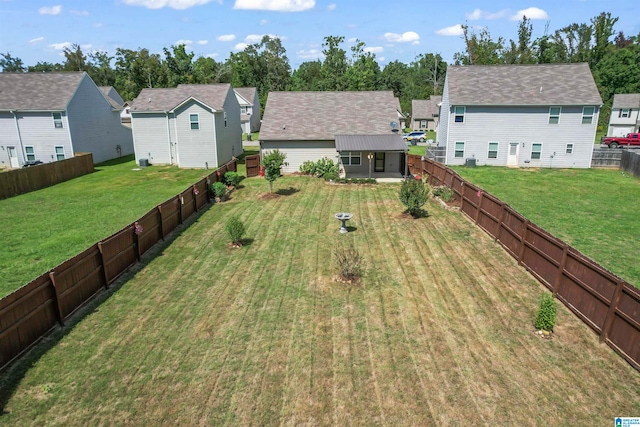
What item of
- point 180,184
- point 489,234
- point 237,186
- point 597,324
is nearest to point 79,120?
point 180,184

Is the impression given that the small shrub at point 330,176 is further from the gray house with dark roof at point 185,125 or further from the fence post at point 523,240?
the fence post at point 523,240

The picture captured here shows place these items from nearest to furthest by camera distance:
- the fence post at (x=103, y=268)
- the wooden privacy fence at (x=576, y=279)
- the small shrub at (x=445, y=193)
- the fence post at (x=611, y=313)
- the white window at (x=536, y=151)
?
the wooden privacy fence at (x=576, y=279)
the fence post at (x=611, y=313)
the fence post at (x=103, y=268)
the small shrub at (x=445, y=193)
the white window at (x=536, y=151)

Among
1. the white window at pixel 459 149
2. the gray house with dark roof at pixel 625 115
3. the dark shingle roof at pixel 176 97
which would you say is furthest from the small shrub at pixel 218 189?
the gray house with dark roof at pixel 625 115

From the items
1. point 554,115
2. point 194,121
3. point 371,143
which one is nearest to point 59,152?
point 194,121

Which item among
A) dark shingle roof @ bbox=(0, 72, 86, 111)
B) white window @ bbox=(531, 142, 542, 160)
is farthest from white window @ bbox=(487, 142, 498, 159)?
dark shingle roof @ bbox=(0, 72, 86, 111)

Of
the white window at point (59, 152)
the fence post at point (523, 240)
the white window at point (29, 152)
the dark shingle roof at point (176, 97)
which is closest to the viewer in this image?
the fence post at point (523, 240)

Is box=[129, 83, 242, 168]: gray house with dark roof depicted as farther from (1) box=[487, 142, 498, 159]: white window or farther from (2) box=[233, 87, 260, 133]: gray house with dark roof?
(2) box=[233, 87, 260, 133]: gray house with dark roof

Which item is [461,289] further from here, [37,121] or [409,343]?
[37,121]
